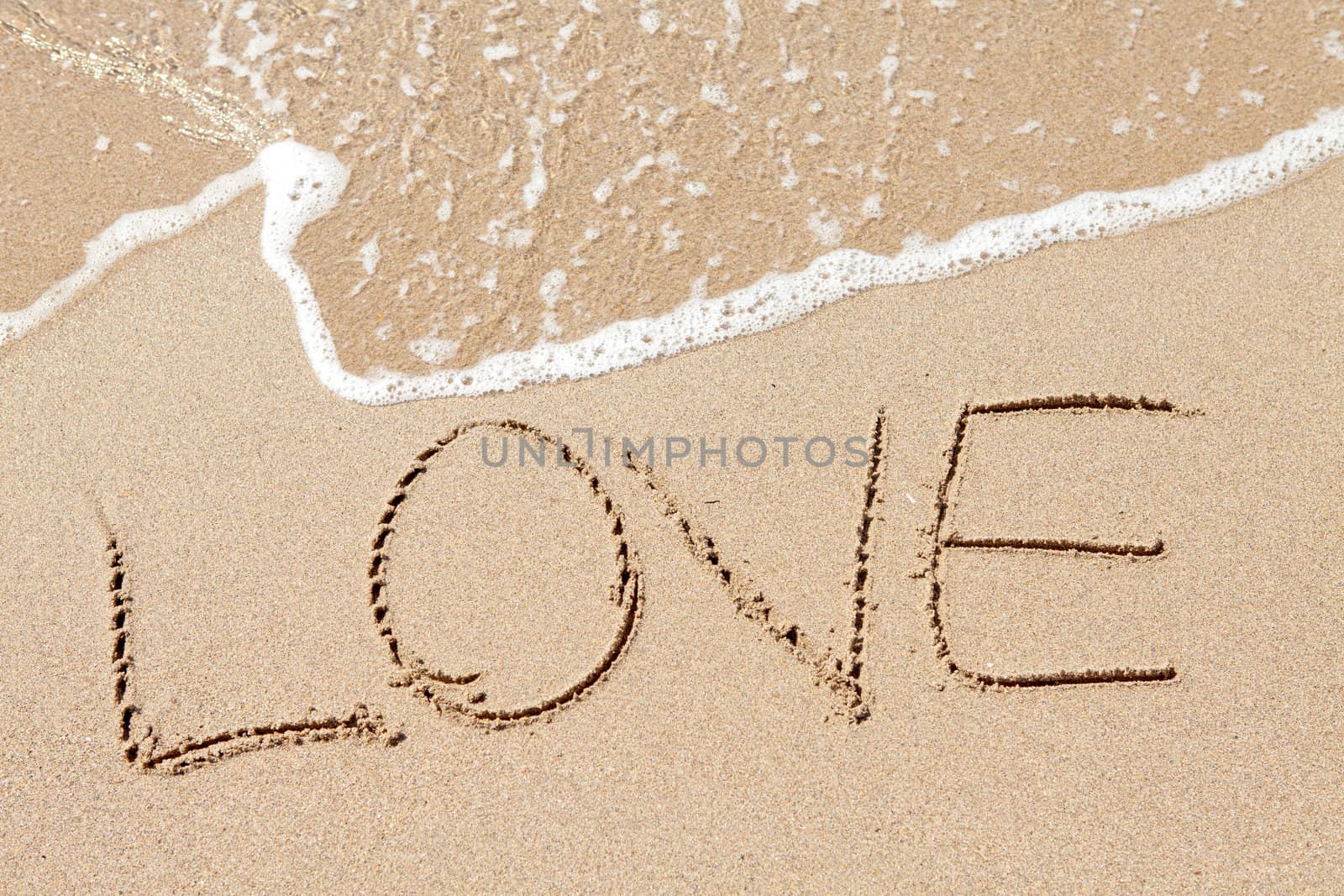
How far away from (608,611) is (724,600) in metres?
0.27

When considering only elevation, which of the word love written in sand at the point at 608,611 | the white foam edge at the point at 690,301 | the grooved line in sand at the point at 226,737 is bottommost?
the grooved line in sand at the point at 226,737

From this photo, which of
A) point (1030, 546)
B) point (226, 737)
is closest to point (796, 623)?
point (1030, 546)

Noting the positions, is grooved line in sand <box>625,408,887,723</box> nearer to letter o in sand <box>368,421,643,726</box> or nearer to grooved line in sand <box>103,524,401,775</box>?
letter o in sand <box>368,421,643,726</box>

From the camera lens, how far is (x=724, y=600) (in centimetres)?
215

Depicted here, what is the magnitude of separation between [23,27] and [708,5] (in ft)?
6.97

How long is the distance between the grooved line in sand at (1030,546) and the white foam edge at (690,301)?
44 cm

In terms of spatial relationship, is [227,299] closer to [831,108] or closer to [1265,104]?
[831,108]

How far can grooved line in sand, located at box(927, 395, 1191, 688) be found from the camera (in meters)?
2.06

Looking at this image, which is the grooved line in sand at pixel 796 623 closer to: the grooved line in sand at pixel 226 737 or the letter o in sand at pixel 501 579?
the letter o in sand at pixel 501 579

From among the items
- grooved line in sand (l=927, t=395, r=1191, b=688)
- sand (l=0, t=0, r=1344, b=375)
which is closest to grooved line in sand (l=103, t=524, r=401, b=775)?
sand (l=0, t=0, r=1344, b=375)

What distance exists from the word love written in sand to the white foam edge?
0.72 ft

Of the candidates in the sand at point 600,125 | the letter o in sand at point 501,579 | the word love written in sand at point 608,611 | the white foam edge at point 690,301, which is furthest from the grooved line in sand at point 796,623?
the sand at point 600,125

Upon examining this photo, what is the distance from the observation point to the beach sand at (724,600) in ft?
6.39

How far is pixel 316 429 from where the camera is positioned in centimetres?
235
